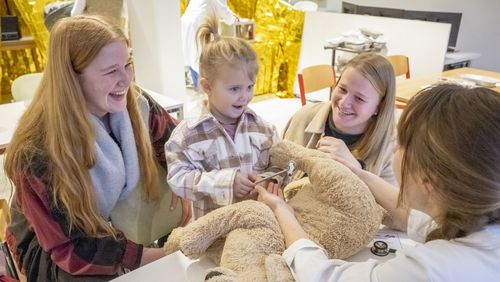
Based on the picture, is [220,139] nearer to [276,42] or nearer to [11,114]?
[11,114]

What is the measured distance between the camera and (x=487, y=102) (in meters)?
0.56

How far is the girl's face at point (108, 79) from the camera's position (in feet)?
3.16

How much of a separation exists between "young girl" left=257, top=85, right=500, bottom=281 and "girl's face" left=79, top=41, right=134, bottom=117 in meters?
0.70

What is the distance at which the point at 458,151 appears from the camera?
552mm

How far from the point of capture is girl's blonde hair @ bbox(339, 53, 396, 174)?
1183mm

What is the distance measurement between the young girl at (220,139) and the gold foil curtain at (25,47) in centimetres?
339

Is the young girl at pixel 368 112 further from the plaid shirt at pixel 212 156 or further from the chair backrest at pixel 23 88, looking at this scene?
the chair backrest at pixel 23 88

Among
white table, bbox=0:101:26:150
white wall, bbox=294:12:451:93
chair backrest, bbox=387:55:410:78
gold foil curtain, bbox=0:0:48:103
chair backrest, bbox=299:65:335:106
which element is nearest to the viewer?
white table, bbox=0:101:26:150

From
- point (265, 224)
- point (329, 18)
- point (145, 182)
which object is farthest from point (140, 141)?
point (329, 18)

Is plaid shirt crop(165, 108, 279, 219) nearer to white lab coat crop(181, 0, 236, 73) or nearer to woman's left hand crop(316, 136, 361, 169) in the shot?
woman's left hand crop(316, 136, 361, 169)

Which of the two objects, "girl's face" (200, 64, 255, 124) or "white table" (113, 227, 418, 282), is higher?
"girl's face" (200, 64, 255, 124)

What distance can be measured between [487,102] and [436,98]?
0.07 m

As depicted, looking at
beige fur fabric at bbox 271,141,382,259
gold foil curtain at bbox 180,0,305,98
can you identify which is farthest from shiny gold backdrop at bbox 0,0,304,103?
beige fur fabric at bbox 271,141,382,259

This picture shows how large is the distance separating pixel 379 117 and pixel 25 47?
3.81 meters
